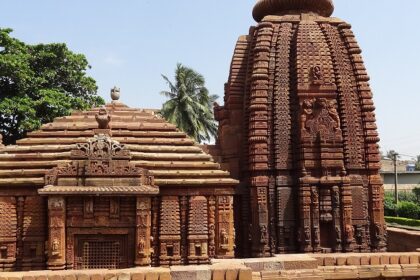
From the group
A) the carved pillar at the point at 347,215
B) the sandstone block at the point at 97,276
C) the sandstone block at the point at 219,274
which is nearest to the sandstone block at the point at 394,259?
the carved pillar at the point at 347,215

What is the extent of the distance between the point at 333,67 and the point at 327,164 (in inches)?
131

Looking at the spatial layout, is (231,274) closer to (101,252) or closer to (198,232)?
(198,232)

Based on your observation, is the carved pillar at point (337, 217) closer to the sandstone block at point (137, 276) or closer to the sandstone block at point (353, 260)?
the sandstone block at point (353, 260)

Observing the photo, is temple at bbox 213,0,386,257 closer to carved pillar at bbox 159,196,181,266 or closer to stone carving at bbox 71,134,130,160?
carved pillar at bbox 159,196,181,266

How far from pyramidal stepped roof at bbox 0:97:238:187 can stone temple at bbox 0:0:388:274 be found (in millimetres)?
36

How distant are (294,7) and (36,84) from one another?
14.1 m

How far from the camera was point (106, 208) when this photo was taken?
34.4 feet

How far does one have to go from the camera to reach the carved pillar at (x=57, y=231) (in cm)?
995

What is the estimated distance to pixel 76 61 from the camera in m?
24.8

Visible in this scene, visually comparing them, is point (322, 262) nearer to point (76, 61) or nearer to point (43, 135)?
point (43, 135)

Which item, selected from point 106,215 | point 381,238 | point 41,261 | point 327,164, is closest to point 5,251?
point 41,261

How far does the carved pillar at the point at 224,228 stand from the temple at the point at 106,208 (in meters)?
0.03

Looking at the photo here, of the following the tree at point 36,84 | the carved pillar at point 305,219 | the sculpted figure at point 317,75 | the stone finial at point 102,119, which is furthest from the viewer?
the tree at point 36,84

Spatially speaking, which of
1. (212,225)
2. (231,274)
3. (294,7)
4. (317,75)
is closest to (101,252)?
(212,225)
